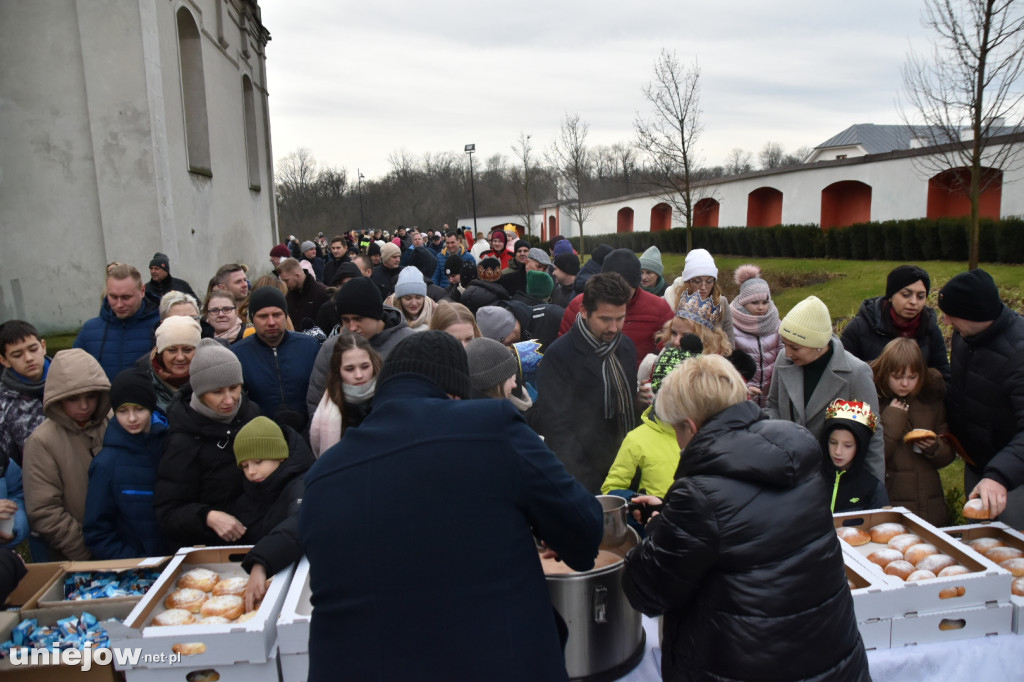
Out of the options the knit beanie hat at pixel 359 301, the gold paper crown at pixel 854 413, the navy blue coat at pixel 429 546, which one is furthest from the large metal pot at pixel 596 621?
the knit beanie hat at pixel 359 301

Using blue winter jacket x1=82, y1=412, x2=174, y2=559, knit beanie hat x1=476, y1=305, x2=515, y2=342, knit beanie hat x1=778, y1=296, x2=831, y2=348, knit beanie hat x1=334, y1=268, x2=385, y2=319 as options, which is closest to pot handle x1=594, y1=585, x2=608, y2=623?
knit beanie hat x1=778, y1=296, x2=831, y2=348

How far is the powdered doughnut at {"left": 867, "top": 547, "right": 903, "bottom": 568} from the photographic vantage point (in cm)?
290

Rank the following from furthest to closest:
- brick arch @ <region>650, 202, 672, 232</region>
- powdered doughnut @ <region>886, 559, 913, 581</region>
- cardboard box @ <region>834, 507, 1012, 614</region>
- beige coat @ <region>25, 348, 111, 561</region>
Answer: brick arch @ <region>650, 202, 672, 232</region> → beige coat @ <region>25, 348, 111, 561</region> → powdered doughnut @ <region>886, 559, 913, 581</region> → cardboard box @ <region>834, 507, 1012, 614</region>

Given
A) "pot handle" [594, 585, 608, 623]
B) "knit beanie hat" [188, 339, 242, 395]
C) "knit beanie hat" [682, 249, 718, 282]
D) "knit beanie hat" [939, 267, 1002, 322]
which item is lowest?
"pot handle" [594, 585, 608, 623]

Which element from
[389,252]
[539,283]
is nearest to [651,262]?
[539,283]

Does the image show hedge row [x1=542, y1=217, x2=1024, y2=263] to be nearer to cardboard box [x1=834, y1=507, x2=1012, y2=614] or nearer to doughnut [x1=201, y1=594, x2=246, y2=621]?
cardboard box [x1=834, y1=507, x2=1012, y2=614]

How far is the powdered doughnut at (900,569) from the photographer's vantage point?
280 cm

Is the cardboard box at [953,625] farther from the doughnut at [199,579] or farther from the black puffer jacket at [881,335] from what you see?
the doughnut at [199,579]

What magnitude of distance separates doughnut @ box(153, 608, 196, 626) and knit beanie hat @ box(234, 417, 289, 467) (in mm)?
710

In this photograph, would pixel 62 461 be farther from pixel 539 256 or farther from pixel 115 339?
pixel 539 256

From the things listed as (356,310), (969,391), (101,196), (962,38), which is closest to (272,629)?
(356,310)

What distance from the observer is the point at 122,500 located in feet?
10.8

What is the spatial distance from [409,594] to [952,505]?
426 cm

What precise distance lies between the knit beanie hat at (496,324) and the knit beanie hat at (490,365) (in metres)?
1.85
